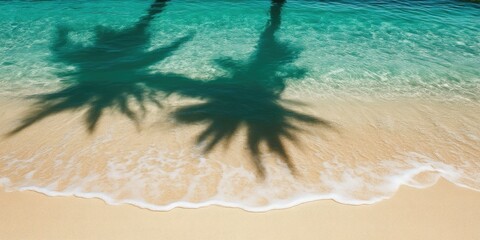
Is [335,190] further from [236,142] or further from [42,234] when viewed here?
[42,234]

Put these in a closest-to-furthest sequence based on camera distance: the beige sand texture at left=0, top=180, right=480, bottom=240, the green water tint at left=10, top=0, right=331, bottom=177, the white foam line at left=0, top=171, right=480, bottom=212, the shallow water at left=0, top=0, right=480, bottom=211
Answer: the beige sand texture at left=0, top=180, right=480, bottom=240 < the white foam line at left=0, top=171, right=480, bottom=212 < the shallow water at left=0, top=0, right=480, bottom=211 < the green water tint at left=10, top=0, right=331, bottom=177

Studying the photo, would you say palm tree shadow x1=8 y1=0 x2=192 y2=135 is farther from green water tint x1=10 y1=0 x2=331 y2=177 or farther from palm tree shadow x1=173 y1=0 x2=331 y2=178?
palm tree shadow x1=173 y1=0 x2=331 y2=178

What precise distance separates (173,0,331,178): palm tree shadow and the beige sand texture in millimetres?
1153

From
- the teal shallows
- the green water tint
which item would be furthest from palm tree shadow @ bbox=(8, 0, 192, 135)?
the teal shallows

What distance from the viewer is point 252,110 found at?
7848 millimetres

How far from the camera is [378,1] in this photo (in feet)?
58.9

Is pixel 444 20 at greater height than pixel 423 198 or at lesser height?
greater

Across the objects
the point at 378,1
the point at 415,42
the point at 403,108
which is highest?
the point at 378,1

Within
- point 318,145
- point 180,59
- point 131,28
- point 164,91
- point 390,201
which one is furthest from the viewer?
point 131,28

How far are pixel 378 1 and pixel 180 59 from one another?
12.7 meters

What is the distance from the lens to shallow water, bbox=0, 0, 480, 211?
5473 mm

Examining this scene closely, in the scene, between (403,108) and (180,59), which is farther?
(180,59)

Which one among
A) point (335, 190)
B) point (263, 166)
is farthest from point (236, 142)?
point (335, 190)

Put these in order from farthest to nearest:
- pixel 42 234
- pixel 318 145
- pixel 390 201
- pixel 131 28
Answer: pixel 131 28 → pixel 318 145 → pixel 390 201 → pixel 42 234
